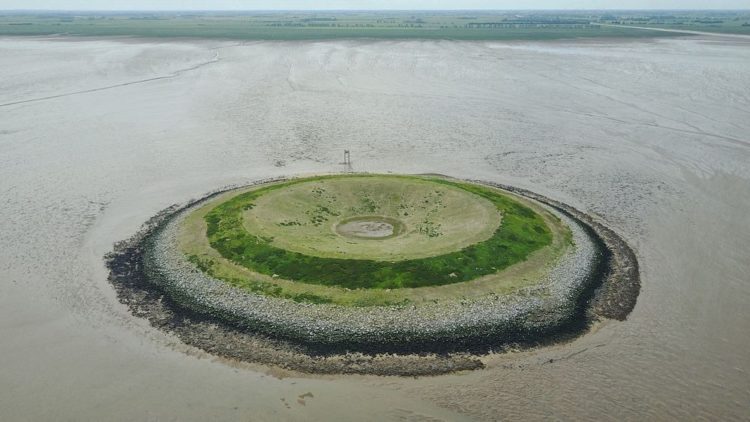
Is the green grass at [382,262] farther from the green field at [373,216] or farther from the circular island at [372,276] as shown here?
the green field at [373,216]

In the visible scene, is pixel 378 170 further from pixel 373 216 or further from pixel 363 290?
pixel 363 290

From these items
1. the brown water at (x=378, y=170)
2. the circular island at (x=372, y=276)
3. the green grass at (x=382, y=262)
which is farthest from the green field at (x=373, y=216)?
the brown water at (x=378, y=170)

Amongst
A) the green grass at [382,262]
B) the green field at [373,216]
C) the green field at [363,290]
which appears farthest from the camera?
the green field at [373,216]

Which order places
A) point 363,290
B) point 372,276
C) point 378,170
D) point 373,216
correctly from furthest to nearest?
1. point 378,170
2. point 373,216
3. point 372,276
4. point 363,290

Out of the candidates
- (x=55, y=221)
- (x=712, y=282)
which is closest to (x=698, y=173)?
(x=712, y=282)

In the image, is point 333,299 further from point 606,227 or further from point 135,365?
point 606,227

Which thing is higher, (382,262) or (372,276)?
(382,262)

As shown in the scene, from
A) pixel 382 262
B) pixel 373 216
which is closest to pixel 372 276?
pixel 382 262
